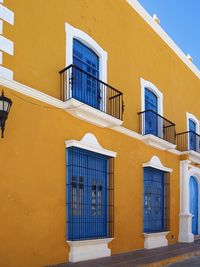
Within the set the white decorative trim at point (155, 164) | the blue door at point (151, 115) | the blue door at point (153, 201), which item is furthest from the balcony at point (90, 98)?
the blue door at point (153, 201)

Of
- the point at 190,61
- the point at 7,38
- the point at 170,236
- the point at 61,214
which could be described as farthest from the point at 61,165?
the point at 190,61

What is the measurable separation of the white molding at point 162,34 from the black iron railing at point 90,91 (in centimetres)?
310

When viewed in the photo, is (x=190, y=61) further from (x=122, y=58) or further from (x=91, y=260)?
(x=91, y=260)

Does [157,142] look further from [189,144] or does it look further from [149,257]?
[149,257]

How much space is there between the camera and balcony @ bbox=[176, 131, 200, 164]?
45.3 ft

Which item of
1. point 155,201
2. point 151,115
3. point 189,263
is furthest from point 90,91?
point 189,263

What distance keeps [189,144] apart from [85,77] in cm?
663

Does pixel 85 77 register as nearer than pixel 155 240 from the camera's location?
Yes

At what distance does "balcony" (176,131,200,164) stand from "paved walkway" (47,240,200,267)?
3.18 m

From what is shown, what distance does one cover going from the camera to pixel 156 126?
12297 mm

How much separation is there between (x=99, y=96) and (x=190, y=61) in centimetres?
753

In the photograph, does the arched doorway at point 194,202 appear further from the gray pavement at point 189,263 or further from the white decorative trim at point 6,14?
the white decorative trim at point 6,14

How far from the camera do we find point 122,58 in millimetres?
10906

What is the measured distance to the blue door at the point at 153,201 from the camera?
11500 millimetres
